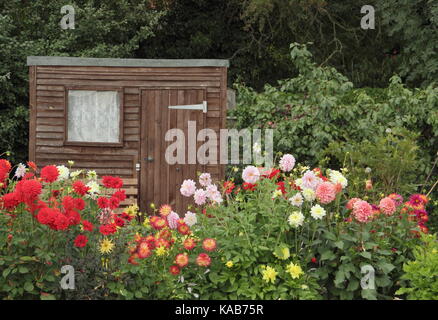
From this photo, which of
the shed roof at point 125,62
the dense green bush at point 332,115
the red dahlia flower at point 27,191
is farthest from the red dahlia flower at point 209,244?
the shed roof at point 125,62

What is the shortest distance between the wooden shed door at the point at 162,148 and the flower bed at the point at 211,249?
18.1 feet

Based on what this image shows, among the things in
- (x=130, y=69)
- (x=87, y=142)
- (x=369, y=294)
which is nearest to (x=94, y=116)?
(x=87, y=142)

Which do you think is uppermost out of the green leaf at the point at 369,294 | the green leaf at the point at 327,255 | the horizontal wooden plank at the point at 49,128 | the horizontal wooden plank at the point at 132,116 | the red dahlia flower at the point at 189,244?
the horizontal wooden plank at the point at 132,116

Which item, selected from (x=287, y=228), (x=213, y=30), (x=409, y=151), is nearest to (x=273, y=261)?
(x=287, y=228)

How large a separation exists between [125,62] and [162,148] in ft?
4.35

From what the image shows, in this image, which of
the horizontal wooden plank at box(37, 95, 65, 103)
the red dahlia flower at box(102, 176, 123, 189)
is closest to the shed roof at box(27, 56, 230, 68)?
the horizontal wooden plank at box(37, 95, 65, 103)

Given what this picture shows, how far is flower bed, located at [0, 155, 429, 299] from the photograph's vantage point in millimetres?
4016

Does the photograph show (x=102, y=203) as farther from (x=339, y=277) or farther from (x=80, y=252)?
(x=339, y=277)

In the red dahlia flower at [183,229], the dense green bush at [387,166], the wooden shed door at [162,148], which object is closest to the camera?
the red dahlia flower at [183,229]

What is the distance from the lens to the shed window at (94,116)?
10125 mm

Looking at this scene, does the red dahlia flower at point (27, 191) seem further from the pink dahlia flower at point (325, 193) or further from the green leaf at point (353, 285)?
the green leaf at point (353, 285)

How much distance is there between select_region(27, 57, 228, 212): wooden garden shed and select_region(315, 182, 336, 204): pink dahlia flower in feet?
19.4

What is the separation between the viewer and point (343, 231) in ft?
14.0
